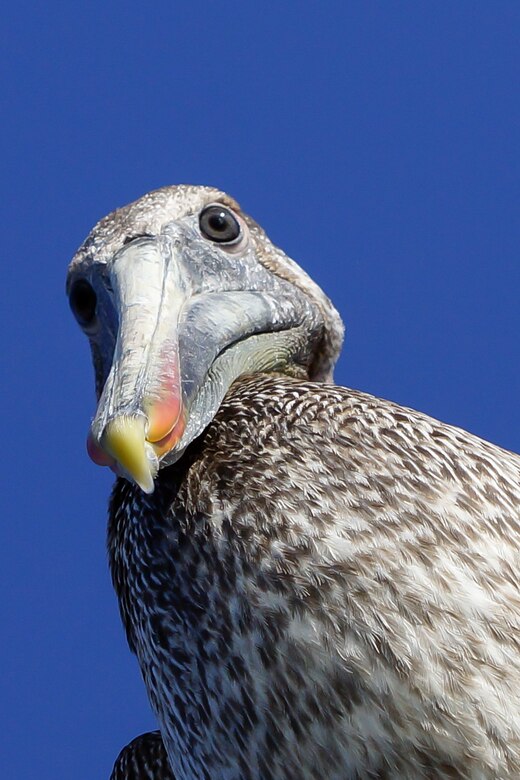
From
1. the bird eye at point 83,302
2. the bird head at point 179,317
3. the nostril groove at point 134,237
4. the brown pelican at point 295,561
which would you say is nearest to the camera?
the brown pelican at point 295,561

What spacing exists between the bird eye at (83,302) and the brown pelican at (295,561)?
5.7 inches

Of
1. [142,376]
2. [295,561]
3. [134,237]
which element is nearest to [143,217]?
[134,237]

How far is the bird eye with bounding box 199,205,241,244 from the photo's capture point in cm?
261

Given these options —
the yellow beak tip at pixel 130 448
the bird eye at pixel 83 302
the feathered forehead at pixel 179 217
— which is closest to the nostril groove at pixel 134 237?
the feathered forehead at pixel 179 217

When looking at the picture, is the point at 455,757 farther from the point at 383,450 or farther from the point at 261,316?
the point at 261,316

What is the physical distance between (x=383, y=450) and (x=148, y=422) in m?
0.48

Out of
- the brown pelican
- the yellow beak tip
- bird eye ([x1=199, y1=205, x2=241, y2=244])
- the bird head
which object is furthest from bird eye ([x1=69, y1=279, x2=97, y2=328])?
the yellow beak tip

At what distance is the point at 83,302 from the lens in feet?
8.48

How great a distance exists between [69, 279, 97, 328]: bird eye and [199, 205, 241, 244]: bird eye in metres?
0.31

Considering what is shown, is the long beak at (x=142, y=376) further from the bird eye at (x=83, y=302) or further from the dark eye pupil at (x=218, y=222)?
the dark eye pupil at (x=218, y=222)

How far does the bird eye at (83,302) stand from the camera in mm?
2535

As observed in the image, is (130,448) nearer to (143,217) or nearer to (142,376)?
(142,376)

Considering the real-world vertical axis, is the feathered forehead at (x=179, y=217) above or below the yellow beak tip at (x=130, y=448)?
above

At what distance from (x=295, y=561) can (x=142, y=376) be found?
1.42 feet
